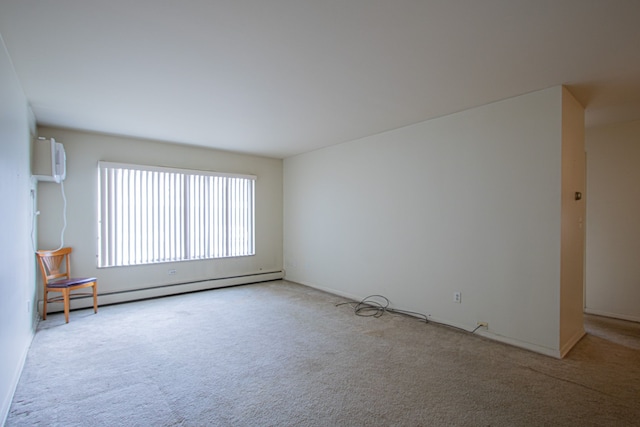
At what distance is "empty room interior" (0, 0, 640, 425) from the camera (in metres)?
2.02

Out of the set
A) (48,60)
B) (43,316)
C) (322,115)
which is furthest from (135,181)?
(322,115)

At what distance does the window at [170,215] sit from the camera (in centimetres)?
469

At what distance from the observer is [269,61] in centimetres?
245

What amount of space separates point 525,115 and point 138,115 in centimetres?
420

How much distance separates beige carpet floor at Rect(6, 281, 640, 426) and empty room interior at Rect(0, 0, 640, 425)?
0.20 ft

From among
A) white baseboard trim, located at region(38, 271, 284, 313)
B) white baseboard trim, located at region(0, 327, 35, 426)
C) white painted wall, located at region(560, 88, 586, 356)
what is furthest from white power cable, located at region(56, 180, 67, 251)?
white painted wall, located at region(560, 88, 586, 356)

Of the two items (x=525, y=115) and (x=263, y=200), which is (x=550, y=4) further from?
(x=263, y=200)

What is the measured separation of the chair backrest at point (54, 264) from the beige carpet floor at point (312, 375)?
545 millimetres

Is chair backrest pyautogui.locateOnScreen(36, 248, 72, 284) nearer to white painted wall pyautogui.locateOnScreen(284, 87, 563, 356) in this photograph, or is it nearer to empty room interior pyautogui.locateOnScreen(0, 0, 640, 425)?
empty room interior pyautogui.locateOnScreen(0, 0, 640, 425)

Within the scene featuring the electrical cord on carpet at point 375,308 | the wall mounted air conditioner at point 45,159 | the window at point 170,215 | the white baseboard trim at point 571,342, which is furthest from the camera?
the window at point 170,215

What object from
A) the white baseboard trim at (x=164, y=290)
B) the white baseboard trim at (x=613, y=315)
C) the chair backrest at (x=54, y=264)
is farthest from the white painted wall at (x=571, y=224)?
the chair backrest at (x=54, y=264)

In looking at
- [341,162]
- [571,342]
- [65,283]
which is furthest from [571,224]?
[65,283]

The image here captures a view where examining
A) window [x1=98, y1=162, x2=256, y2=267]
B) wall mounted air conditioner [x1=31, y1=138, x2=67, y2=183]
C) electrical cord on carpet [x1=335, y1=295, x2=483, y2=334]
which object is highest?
wall mounted air conditioner [x1=31, y1=138, x2=67, y2=183]

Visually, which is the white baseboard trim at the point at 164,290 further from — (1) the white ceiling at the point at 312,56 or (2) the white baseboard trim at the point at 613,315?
(2) the white baseboard trim at the point at 613,315
